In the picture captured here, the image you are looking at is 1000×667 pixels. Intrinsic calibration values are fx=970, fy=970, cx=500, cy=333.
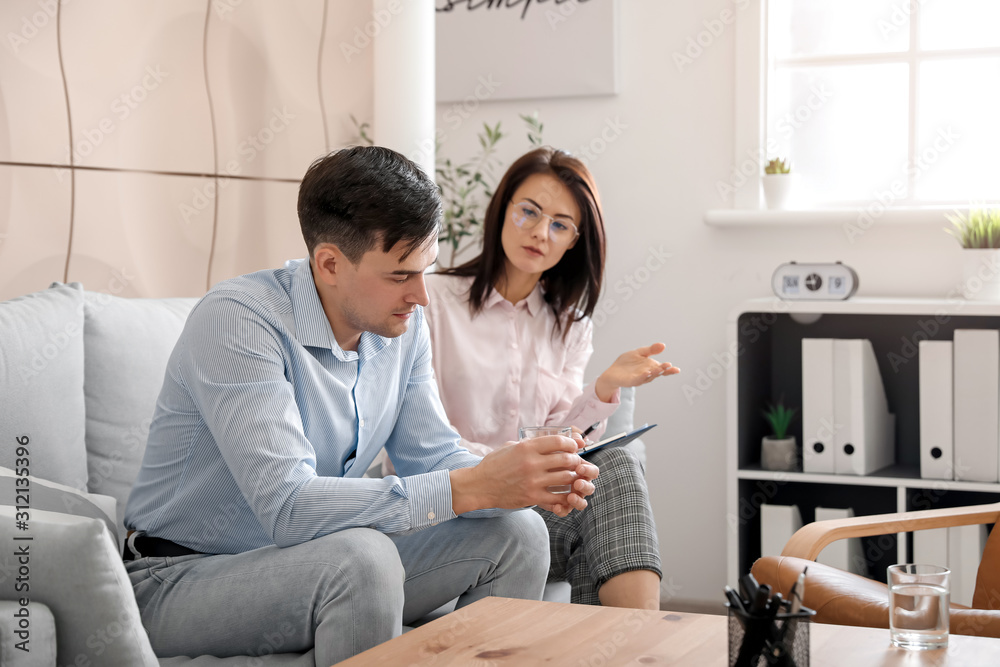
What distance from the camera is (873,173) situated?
2.86 m

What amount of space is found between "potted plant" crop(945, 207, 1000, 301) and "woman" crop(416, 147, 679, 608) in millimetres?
905

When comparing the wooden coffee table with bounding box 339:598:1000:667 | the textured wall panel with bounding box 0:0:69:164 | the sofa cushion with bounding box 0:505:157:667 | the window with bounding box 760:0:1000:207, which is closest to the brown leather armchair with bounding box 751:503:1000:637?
the wooden coffee table with bounding box 339:598:1000:667

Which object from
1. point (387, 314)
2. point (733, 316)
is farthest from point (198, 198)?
point (733, 316)

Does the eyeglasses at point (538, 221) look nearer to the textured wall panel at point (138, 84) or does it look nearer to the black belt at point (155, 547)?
the textured wall panel at point (138, 84)

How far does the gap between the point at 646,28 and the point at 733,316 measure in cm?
99

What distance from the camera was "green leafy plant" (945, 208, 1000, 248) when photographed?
2.45 metres

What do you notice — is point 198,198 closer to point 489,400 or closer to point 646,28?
point 489,400

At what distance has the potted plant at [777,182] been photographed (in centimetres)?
276

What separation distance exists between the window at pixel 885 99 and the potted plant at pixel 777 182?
0.14 metres

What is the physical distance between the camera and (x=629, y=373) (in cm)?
207

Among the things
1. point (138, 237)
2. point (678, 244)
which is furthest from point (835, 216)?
point (138, 237)

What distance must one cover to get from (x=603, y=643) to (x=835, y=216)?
1.92 meters

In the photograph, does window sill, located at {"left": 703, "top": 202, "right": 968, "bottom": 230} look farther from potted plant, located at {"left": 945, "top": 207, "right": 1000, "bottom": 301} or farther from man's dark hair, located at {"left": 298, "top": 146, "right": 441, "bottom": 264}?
man's dark hair, located at {"left": 298, "top": 146, "right": 441, "bottom": 264}

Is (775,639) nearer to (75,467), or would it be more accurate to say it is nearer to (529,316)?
(75,467)
